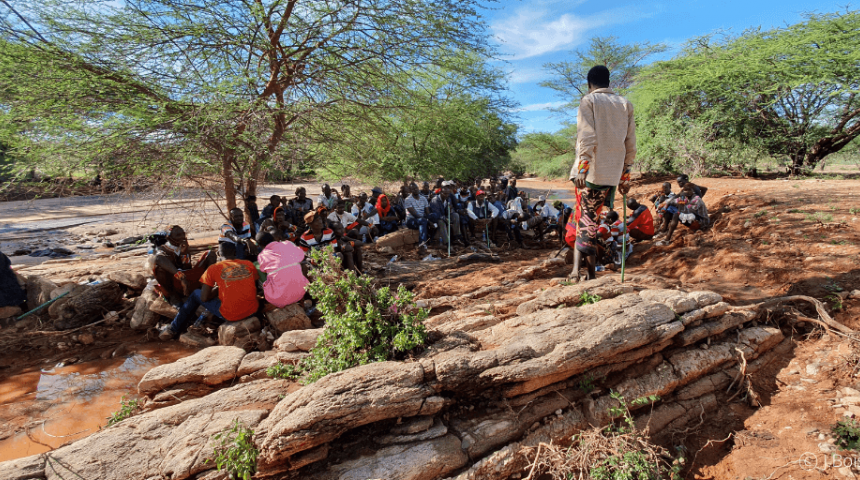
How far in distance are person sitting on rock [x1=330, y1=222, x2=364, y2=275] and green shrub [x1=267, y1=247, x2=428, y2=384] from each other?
9.30ft

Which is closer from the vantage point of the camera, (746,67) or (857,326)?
(857,326)

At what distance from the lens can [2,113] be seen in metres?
5.44

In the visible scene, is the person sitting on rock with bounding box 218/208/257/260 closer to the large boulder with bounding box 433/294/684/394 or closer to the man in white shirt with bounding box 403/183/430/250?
the man in white shirt with bounding box 403/183/430/250

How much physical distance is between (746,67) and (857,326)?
13.6 meters

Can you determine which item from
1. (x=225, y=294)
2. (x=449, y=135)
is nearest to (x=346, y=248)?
(x=225, y=294)

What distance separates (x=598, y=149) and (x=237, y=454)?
3544 millimetres

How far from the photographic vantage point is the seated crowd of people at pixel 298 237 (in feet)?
15.4

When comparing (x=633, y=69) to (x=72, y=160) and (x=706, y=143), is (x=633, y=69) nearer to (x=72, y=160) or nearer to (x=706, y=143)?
(x=706, y=143)

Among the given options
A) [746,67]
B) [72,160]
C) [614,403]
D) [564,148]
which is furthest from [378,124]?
[564,148]

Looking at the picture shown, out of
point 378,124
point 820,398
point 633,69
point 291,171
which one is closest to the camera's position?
point 820,398

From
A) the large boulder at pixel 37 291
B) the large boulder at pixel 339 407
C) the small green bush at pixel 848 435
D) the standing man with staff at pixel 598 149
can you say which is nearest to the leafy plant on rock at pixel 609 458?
the large boulder at pixel 339 407

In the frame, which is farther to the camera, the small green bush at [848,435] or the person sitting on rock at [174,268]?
the person sitting on rock at [174,268]

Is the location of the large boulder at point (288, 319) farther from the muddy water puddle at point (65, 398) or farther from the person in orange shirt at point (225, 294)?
the muddy water puddle at point (65, 398)

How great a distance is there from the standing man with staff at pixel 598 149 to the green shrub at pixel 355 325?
1.89 meters
